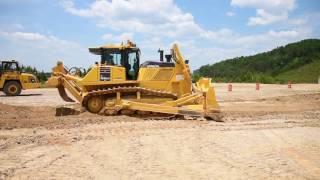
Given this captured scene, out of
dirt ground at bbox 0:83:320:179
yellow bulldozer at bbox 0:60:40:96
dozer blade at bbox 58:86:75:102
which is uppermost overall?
yellow bulldozer at bbox 0:60:40:96

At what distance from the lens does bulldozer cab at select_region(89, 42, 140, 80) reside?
15727 mm

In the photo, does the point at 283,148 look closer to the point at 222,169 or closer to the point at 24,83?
the point at 222,169

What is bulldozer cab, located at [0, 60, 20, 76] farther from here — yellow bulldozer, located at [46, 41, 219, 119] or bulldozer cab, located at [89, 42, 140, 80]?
bulldozer cab, located at [89, 42, 140, 80]

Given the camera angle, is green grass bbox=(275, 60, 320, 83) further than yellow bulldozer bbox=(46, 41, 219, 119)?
Yes

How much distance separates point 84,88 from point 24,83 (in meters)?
16.3

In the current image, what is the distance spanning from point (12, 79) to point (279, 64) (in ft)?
268

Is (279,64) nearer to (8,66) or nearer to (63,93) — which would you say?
(8,66)

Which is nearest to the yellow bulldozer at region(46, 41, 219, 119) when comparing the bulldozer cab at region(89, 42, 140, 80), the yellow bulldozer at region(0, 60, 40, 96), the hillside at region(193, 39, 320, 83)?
the bulldozer cab at region(89, 42, 140, 80)

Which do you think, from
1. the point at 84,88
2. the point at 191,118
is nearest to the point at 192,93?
the point at 191,118

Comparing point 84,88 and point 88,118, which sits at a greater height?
point 84,88

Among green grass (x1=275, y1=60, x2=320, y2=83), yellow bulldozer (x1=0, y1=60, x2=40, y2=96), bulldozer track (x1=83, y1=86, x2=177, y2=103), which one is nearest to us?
bulldozer track (x1=83, y1=86, x2=177, y2=103)

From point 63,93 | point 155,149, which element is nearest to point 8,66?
point 63,93

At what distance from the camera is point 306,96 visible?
29266mm

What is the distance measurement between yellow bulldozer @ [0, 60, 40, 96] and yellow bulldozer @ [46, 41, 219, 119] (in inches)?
573
